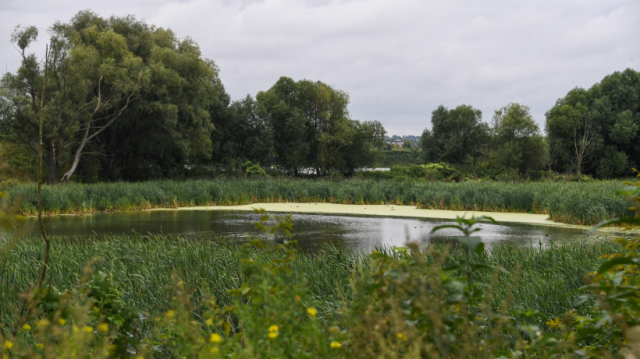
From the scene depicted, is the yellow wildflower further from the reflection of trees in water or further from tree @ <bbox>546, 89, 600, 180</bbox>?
tree @ <bbox>546, 89, 600, 180</bbox>

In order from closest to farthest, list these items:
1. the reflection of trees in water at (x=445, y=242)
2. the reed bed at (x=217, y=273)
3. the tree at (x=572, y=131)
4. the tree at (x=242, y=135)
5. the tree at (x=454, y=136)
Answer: the reed bed at (x=217, y=273), the reflection of trees in water at (x=445, y=242), the tree at (x=242, y=135), the tree at (x=572, y=131), the tree at (x=454, y=136)

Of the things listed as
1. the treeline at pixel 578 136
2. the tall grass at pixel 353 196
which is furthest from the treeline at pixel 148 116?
the treeline at pixel 578 136

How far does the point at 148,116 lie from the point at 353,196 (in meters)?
12.3

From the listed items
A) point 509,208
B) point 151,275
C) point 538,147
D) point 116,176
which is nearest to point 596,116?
point 538,147

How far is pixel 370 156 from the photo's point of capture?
39000mm

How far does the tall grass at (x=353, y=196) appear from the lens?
46.3ft

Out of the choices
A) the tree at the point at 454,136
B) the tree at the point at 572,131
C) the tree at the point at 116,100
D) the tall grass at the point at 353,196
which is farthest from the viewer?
the tree at the point at 454,136

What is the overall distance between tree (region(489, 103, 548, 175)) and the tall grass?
17955 mm

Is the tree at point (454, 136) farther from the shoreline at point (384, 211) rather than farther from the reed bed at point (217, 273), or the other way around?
the reed bed at point (217, 273)

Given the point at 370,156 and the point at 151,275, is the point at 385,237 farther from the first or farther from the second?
the point at 370,156

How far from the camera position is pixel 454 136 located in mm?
48312

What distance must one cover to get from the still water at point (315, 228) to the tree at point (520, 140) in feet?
79.2

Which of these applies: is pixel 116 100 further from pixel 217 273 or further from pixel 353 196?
pixel 217 273

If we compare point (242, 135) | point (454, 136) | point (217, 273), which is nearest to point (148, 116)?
point (242, 135)
